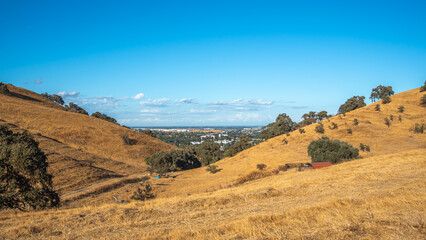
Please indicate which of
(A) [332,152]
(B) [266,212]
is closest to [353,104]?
(A) [332,152]

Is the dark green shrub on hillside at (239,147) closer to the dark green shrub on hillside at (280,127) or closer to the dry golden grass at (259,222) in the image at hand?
the dark green shrub on hillside at (280,127)

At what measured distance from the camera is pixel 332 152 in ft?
116

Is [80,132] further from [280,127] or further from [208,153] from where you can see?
[280,127]

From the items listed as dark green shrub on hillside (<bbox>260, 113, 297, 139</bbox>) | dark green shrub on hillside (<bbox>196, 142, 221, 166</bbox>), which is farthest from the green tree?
dark green shrub on hillside (<bbox>196, 142, 221, 166</bbox>)

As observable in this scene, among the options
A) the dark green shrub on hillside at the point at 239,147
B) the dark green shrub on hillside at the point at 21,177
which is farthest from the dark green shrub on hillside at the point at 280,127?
the dark green shrub on hillside at the point at 21,177

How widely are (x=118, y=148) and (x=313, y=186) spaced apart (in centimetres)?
6657

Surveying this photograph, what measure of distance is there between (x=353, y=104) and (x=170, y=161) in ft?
279

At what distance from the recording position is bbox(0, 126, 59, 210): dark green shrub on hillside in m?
16.1

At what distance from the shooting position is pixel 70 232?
978 cm

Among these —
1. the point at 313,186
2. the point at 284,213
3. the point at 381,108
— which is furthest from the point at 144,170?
the point at 381,108

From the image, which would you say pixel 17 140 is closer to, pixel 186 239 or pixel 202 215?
pixel 202 215

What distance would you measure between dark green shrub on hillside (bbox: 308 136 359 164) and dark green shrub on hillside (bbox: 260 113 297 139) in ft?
147

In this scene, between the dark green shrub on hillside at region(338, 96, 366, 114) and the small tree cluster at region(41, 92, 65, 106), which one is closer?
the dark green shrub on hillside at region(338, 96, 366, 114)

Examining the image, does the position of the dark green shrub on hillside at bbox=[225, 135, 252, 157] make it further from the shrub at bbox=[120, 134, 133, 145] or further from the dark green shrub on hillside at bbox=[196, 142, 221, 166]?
the shrub at bbox=[120, 134, 133, 145]
